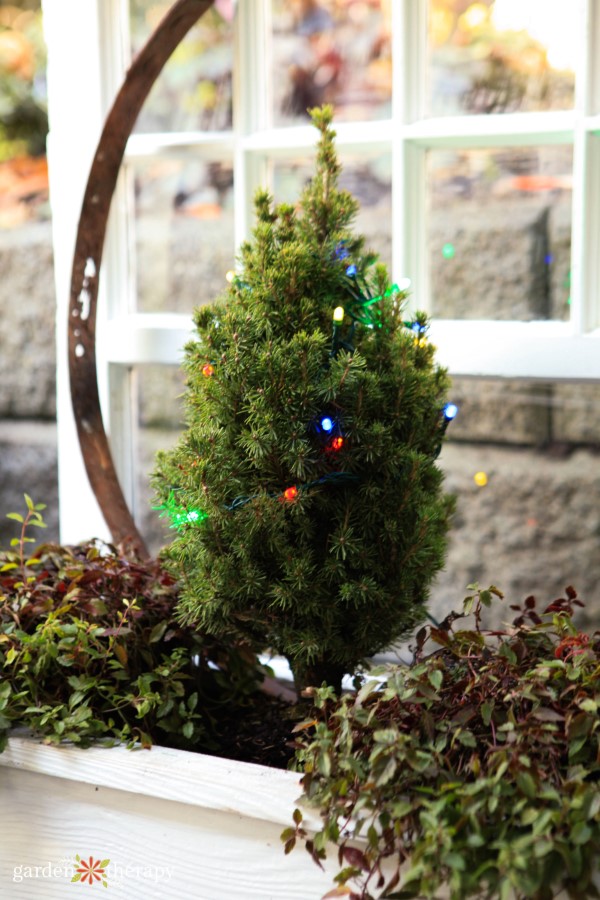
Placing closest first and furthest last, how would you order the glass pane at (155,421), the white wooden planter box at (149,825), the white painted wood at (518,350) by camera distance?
1. the white wooden planter box at (149,825)
2. the white painted wood at (518,350)
3. the glass pane at (155,421)

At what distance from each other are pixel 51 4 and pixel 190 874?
133cm

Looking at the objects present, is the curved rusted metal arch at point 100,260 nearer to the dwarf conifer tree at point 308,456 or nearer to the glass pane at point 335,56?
the dwarf conifer tree at point 308,456

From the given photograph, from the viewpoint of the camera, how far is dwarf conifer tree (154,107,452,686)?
1022mm

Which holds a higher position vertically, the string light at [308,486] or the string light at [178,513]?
→ the string light at [308,486]

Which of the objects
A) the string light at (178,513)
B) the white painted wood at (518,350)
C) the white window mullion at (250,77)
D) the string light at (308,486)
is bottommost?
the string light at (178,513)

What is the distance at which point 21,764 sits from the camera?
112 cm

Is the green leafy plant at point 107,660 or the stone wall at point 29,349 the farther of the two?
the stone wall at point 29,349

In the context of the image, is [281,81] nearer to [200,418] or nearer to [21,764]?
[200,418]

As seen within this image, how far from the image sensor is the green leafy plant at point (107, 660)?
1130 mm

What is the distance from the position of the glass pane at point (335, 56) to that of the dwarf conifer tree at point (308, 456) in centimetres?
83

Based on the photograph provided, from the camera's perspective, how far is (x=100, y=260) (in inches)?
58.7

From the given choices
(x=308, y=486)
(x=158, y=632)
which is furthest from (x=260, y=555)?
(x=158, y=632)

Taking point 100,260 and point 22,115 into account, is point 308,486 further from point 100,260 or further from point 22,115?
point 22,115

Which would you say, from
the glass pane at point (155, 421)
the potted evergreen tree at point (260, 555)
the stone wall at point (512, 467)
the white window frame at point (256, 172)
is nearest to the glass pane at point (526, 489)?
the stone wall at point (512, 467)
